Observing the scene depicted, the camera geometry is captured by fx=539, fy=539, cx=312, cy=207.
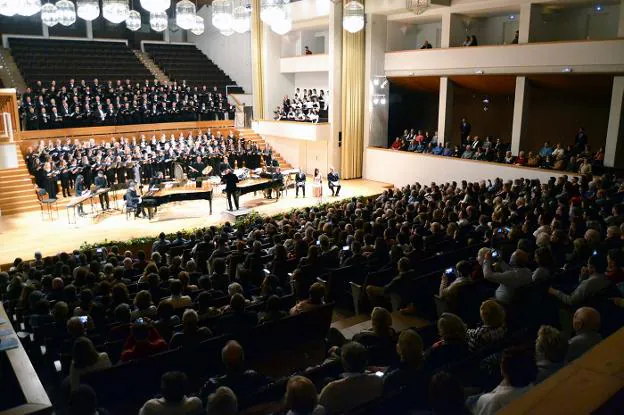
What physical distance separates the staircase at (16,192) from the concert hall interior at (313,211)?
69mm

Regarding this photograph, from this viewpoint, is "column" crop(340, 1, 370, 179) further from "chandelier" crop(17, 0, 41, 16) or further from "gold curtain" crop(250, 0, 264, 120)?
"chandelier" crop(17, 0, 41, 16)

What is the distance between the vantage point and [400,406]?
3164 mm

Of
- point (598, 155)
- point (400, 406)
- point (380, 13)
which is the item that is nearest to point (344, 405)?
point (400, 406)

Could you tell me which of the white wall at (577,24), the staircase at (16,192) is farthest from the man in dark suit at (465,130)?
the staircase at (16,192)

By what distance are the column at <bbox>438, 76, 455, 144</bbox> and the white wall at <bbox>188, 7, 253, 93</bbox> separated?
9649mm

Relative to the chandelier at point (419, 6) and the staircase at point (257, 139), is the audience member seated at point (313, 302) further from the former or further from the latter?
the staircase at point (257, 139)

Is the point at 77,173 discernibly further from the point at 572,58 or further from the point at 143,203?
the point at 572,58

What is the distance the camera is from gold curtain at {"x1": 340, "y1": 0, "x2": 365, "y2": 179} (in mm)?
18359

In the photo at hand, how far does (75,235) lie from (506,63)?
1203cm

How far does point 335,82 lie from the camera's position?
1867cm

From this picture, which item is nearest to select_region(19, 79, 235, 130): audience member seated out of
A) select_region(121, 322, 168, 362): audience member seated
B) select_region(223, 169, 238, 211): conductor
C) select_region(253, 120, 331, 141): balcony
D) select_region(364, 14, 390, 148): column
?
select_region(253, 120, 331, 141): balcony

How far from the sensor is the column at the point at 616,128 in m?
12.9

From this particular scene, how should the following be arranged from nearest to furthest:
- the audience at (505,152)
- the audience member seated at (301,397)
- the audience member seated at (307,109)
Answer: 1. the audience member seated at (301,397)
2. the audience at (505,152)
3. the audience member seated at (307,109)

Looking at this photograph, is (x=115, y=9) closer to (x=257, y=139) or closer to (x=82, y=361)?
(x=82, y=361)
